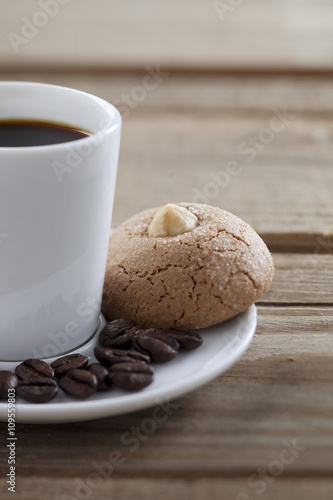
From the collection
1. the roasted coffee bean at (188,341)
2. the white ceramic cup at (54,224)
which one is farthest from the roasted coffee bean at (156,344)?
the white ceramic cup at (54,224)

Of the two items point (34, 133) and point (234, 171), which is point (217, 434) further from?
point (234, 171)

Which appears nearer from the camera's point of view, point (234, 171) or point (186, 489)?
point (186, 489)

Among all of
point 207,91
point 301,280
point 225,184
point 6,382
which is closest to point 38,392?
point 6,382

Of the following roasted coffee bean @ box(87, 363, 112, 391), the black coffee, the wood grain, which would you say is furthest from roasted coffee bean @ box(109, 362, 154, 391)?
the black coffee

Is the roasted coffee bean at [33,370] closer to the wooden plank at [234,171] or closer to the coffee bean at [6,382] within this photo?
the coffee bean at [6,382]

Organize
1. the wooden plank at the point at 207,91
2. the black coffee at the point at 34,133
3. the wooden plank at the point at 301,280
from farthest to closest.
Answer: the wooden plank at the point at 207,91, the wooden plank at the point at 301,280, the black coffee at the point at 34,133

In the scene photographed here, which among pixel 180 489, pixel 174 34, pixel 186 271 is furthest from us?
pixel 174 34

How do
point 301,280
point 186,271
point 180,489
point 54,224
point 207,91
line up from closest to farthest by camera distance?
1. point 180,489
2. point 54,224
3. point 186,271
4. point 301,280
5. point 207,91
